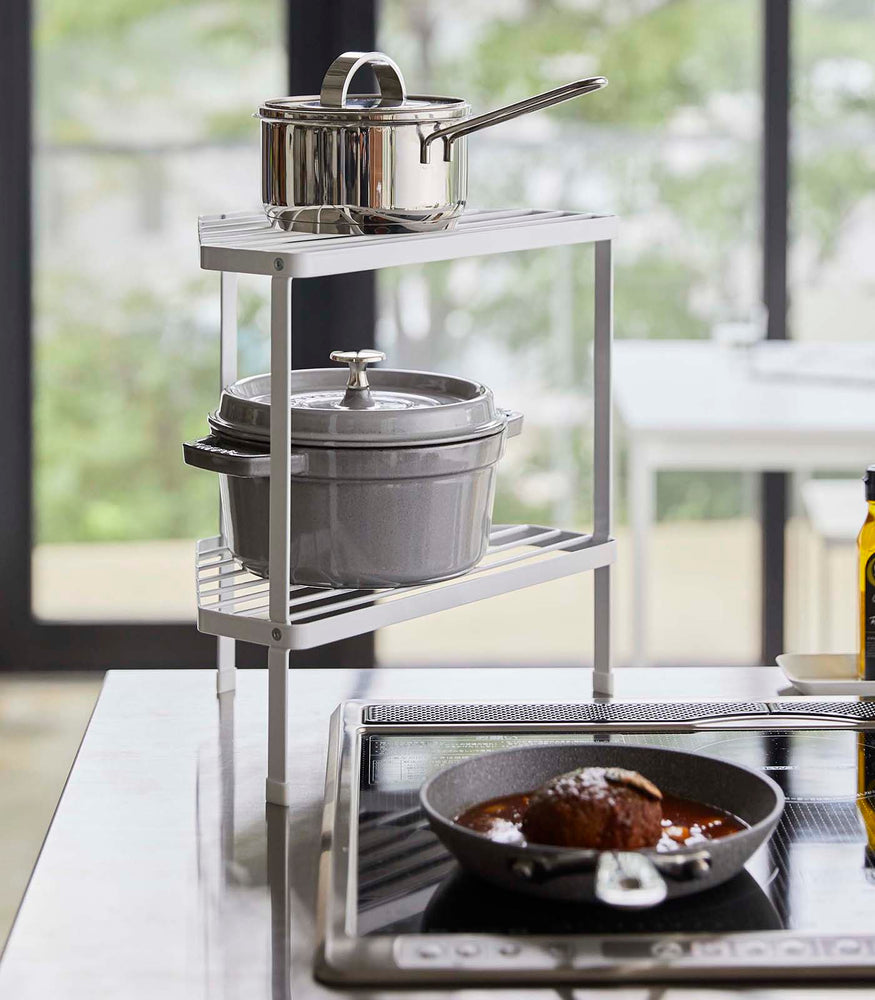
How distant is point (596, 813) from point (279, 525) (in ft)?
0.96

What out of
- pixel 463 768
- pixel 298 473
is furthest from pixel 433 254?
pixel 463 768

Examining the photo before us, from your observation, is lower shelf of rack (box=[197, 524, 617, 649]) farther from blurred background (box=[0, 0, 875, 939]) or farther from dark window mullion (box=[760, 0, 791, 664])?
dark window mullion (box=[760, 0, 791, 664])

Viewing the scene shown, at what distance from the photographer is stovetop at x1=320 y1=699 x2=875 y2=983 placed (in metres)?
0.80

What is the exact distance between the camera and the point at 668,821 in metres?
0.95

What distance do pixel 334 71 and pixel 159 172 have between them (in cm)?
236

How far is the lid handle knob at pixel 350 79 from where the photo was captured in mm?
1052

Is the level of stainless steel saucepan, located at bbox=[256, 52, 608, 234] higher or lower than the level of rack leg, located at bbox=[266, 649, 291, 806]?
higher

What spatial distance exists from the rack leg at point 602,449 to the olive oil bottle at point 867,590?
8.0 inches

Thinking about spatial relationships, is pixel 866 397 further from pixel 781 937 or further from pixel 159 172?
pixel 781 937

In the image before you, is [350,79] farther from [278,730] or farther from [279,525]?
[278,730]

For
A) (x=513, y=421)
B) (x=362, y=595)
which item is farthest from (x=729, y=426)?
(x=362, y=595)

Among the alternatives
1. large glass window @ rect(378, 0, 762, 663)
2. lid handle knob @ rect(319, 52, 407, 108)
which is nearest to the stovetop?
lid handle knob @ rect(319, 52, 407, 108)

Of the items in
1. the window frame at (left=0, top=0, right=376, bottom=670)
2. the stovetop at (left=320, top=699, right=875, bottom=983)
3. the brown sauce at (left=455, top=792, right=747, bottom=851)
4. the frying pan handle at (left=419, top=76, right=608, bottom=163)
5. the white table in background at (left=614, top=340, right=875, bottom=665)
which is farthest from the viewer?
the window frame at (left=0, top=0, right=376, bottom=670)

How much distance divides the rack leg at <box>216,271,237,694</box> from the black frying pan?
0.34 meters
